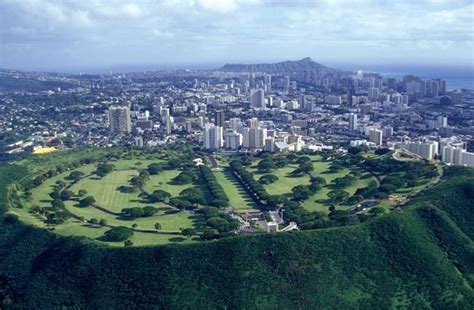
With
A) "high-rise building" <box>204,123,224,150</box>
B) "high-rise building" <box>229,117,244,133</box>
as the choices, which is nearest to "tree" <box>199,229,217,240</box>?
"high-rise building" <box>204,123,224,150</box>

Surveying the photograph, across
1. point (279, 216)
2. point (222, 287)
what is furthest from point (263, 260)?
point (279, 216)

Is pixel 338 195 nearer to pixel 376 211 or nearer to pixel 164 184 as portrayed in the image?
pixel 376 211

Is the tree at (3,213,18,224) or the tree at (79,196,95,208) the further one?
the tree at (79,196,95,208)

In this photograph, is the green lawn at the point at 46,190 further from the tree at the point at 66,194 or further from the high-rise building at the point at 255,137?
the high-rise building at the point at 255,137

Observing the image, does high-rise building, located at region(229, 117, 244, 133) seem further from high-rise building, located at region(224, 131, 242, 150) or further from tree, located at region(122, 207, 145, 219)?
tree, located at region(122, 207, 145, 219)

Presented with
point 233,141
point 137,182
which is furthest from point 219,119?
point 137,182

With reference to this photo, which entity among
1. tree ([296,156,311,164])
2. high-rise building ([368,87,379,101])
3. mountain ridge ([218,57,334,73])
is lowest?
tree ([296,156,311,164])
